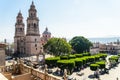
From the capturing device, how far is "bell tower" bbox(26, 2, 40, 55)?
7369 cm

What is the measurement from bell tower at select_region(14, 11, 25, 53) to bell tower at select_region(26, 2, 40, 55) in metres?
6.15

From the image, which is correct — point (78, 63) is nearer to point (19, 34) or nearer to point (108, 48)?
point (19, 34)

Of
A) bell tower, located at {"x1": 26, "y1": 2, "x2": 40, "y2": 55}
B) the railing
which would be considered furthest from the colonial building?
the railing

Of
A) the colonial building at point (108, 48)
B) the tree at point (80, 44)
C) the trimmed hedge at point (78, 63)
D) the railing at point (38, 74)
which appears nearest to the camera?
the railing at point (38, 74)

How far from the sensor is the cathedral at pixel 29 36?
73.9 meters

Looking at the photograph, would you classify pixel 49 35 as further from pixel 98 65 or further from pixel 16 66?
pixel 16 66

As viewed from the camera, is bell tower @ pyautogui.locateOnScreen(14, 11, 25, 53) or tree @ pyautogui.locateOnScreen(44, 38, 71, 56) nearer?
tree @ pyautogui.locateOnScreen(44, 38, 71, 56)

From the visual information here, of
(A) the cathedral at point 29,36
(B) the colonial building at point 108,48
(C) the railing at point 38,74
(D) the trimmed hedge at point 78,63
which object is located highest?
(A) the cathedral at point 29,36

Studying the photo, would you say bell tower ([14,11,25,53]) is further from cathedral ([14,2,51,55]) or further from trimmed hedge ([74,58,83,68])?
trimmed hedge ([74,58,83,68])

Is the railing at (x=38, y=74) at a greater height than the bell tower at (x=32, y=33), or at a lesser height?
lesser

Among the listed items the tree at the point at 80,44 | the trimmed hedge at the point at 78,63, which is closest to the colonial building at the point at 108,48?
the tree at the point at 80,44

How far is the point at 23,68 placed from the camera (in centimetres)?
1645

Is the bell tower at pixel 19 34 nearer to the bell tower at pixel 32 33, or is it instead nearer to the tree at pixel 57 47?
the bell tower at pixel 32 33

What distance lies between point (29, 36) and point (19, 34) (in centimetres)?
940
